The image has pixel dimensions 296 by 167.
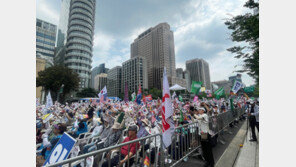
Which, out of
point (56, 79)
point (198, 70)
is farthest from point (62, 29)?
point (198, 70)

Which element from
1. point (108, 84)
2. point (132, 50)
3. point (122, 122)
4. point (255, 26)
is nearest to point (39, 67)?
point (122, 122)

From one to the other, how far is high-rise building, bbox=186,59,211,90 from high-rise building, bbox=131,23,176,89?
28928 millimetres

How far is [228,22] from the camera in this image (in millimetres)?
8055

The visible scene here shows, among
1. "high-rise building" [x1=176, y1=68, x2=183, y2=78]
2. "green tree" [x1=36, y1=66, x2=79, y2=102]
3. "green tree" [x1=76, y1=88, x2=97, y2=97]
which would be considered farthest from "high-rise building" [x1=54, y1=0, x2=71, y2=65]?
"high-rise building" [x1=176, y1=68, x2=183, y2=78]

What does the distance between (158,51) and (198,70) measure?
161ft

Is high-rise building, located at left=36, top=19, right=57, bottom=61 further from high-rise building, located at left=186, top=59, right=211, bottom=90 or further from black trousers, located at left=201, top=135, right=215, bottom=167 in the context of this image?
high-rise building, located at left=186, top=59, right=211, bottom=90

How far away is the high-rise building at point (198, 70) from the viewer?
13676 cm

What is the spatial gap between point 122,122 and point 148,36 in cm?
13428

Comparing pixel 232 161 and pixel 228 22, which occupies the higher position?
pixel 228 22

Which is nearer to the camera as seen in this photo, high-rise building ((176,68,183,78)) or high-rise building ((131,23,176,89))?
high-rise building ((131,23,176,89))

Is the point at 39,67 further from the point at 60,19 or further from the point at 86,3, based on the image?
the point at 60,19

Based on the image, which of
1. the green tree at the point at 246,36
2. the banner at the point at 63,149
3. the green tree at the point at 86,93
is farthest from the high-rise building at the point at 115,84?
the banner at the point at 63,149

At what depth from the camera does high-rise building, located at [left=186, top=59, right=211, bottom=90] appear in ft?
449

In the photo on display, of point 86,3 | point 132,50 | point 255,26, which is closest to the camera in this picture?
point 255,26
